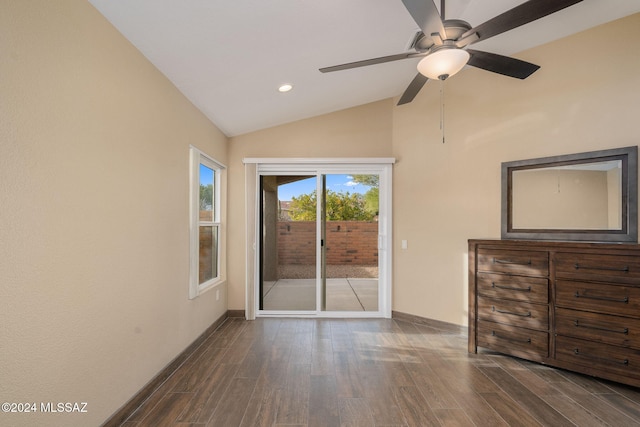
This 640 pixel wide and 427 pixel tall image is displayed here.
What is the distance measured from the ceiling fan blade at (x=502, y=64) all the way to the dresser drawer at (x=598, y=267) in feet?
5.16

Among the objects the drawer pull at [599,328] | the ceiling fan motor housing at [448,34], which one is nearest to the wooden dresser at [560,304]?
the drawer pull at [599,328]

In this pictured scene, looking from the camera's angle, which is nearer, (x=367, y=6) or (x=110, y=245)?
(x=110, y=245)

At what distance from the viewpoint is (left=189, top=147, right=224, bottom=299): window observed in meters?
3.06

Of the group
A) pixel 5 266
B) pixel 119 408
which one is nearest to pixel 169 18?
pixel 5 266

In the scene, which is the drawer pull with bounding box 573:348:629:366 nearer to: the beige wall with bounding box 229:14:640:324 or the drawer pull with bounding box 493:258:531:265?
the drawer pull with bounding box 493:258:531:265

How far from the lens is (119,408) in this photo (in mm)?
1942

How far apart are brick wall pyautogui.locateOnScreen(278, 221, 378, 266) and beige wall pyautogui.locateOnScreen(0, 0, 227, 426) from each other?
1873mm

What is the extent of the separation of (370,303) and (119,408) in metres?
3.05

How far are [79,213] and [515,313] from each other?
11.4 ft

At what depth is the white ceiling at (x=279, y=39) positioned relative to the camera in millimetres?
1895

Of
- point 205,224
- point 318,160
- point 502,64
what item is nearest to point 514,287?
point 502,64

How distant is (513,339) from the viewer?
2.81 meters

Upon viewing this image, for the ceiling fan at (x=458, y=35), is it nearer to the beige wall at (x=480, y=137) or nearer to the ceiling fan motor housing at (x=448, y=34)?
the ceiling fan motor housing at (x=448, y=34)

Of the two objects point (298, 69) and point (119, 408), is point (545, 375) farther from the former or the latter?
point (298, 69)
